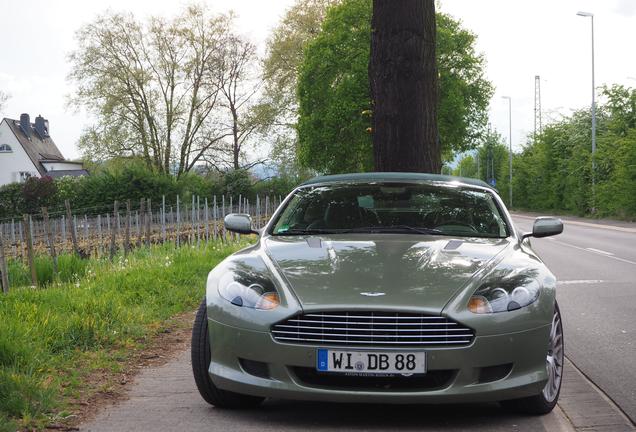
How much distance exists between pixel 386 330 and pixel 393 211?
1.72 m

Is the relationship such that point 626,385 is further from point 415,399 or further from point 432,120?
point 432,120

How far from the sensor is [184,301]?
33.0 feet

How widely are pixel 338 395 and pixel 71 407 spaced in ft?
5.33

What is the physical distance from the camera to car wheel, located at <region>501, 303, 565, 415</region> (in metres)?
4.52

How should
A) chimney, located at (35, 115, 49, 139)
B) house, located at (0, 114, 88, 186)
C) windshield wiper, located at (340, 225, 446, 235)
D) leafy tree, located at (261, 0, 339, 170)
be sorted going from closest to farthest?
windshield wiper, located at (340, 225, 446, 235), leafy tree, located at (261, 0, 339, 170), house, located at (0, 114, 88, 186), chimney, located at (35, 115, 49, 139)

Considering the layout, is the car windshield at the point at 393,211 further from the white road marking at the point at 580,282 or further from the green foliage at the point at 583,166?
the green foliage at the point at 583,166

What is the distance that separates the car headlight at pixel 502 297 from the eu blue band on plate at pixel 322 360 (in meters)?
0.76

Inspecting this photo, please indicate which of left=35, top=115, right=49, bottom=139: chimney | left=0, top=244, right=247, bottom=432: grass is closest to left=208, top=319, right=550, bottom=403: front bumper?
left=0, top=244, right=247, bottom=432: grass

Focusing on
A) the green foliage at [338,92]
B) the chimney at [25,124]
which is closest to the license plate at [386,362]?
the green foliage at [338,92]

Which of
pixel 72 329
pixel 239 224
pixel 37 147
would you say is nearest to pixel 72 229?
pixel 72 329

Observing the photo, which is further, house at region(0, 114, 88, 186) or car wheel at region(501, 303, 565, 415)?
house at region(0, 114, 88, 186)

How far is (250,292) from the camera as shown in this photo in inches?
176

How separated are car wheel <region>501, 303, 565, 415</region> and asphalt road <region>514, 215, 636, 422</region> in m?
0.45

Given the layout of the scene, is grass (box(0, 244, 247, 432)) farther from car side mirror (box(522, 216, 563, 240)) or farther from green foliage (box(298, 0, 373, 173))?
green foliage (box(298, 0, 373, 173))
